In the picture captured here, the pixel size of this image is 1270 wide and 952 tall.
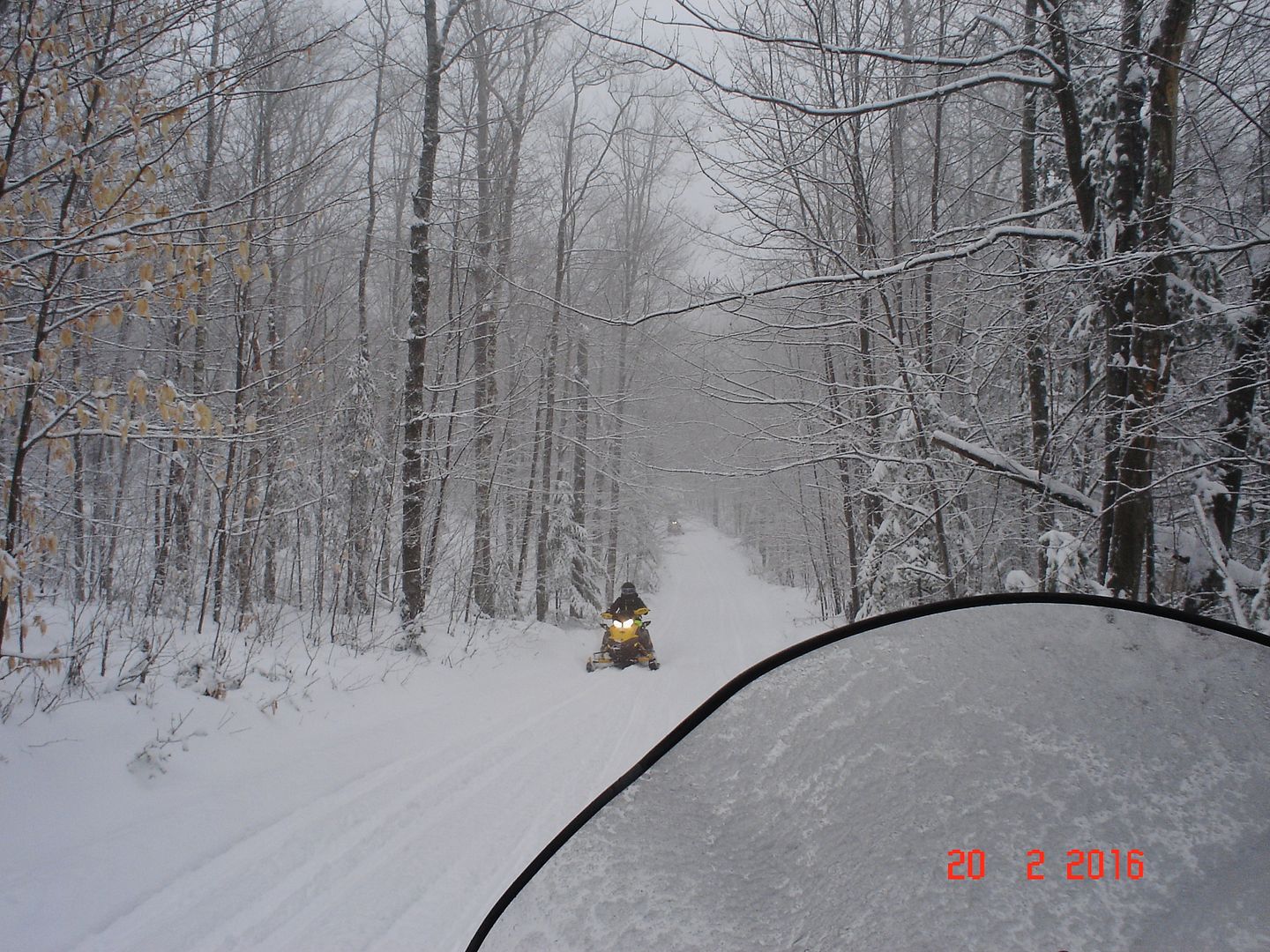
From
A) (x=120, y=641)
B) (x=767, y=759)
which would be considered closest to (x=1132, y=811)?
(x=767, y=759)

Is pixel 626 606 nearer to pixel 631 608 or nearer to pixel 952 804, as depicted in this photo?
pixel 631 608

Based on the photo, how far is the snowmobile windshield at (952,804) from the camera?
0.67 meters

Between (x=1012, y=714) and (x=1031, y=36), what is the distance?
4.61 metres

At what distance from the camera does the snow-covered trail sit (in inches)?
121

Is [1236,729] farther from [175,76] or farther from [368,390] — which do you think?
[368,390]

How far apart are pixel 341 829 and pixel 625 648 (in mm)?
6389

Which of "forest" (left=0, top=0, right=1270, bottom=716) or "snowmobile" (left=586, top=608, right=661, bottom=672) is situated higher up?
"forest" (left=0, top=0, right=1270, bottom=716)

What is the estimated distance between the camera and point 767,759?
87 centimetres
